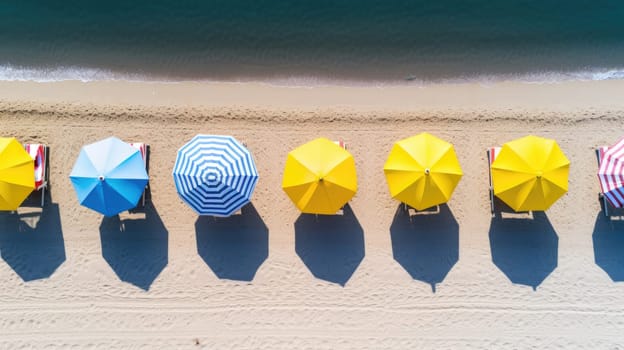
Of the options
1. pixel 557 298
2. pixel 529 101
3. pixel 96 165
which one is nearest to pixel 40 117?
pixel 96 165

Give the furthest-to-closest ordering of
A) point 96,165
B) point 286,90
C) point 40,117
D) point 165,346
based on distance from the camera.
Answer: point 286,90
point 40,117
point 165,346
point 96,165

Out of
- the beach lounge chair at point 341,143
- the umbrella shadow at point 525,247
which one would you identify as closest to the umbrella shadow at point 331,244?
the beach lounge chair at point 341,143

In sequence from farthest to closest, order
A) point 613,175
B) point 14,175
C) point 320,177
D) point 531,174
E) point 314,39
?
point 314,39, point 613,175, point 14,175, point 531,174, point 320,177

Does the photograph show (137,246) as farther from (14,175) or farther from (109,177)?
(14,175)

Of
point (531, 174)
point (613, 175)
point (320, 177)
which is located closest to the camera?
point (320, 177)

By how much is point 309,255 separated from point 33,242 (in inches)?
242

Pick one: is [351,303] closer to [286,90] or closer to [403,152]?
[403,152]

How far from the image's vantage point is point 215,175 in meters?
8.25

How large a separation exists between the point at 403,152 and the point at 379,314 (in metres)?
3.60

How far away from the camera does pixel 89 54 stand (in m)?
10.7

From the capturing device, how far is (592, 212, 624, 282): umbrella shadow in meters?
9.41

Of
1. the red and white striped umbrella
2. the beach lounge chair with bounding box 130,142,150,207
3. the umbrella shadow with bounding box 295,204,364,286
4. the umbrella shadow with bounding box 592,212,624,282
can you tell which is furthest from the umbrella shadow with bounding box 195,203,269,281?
the umbrella shadow with bounding box 592,212,624,282

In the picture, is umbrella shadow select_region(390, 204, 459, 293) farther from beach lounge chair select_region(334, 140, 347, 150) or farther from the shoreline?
→ the shoreline

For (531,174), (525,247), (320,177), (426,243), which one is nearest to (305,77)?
(320,177)
